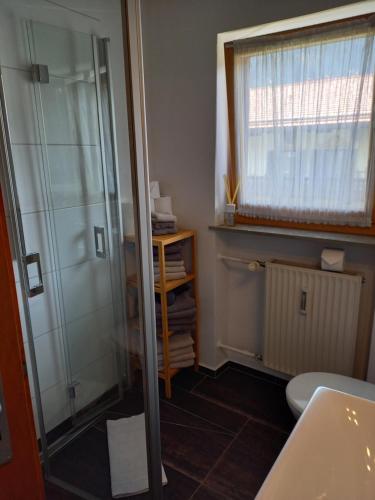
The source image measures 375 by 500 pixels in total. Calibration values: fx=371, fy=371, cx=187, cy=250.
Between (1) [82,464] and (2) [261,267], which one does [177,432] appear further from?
(2) [261,267]

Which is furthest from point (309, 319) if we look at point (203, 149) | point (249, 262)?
point (203, 149)

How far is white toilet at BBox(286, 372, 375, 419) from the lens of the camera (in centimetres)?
166

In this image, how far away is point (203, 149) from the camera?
7.01 ft

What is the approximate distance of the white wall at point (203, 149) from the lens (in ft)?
6.34

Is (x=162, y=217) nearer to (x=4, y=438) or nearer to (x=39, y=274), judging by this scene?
(x=39, y=274)

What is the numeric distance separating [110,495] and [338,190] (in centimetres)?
177

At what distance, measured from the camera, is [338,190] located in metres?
1.90

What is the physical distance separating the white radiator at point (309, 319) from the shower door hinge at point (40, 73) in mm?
1431

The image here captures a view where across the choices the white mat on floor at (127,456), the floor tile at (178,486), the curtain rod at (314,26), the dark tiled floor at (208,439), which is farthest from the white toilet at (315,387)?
the curtain rod at (314,26)

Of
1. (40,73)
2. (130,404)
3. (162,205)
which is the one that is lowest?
(130,404)

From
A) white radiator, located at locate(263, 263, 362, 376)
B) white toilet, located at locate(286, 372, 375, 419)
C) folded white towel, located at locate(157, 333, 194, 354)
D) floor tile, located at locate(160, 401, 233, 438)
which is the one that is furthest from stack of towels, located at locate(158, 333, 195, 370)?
white toilet, located at locate(286, 372, 375, 419)

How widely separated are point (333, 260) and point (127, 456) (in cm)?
135

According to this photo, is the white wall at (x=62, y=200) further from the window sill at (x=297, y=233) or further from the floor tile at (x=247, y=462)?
the window sill at (x=297, y=233)

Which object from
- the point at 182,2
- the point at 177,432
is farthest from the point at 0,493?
the point at 182,2
